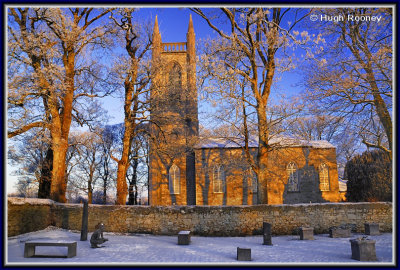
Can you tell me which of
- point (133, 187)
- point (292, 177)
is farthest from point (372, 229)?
point (133, 187)

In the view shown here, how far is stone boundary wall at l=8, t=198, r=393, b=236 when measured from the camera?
13.7 m

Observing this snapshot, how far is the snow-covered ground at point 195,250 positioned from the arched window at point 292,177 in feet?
43.3

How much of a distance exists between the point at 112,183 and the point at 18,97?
26.7 metres

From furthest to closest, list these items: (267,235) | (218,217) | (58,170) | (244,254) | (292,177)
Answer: (292,177)
(58,170)
(218,217)
(267,235)
(244,254)

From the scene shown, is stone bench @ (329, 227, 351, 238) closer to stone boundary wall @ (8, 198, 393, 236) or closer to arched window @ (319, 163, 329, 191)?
stone boundary wall @ (8, 198, 393, 236)

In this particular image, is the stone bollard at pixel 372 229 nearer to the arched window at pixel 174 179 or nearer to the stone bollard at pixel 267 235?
the stone bollard at pixel 267 235

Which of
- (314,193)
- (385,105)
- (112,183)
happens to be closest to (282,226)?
(385,105)

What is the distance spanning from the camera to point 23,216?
11961 millimetres

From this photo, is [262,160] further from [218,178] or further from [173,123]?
[218,178]

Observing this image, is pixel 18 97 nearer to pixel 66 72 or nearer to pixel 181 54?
pixel 66 72

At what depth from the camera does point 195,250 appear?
10.2m

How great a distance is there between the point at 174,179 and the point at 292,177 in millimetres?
10863

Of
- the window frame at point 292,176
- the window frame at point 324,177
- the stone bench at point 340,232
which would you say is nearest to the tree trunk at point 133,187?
the window frame at point 292,176

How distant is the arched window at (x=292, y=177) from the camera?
26.5 metres
